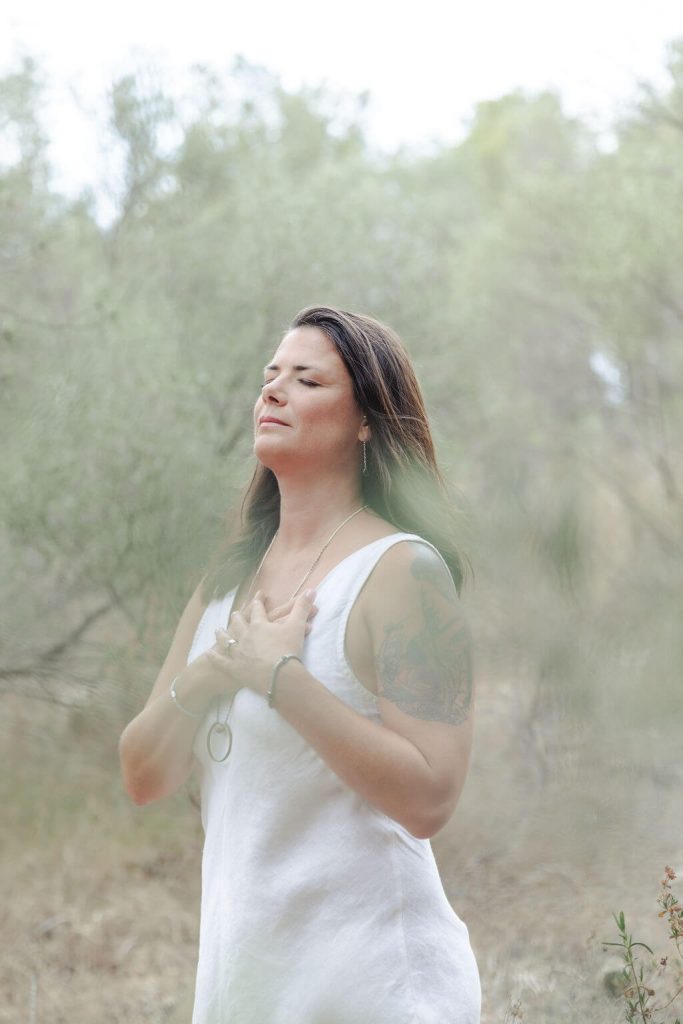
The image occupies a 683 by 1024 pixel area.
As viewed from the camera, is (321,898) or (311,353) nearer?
(321,898)

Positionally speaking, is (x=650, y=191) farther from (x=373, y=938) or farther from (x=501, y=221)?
(x=373, y=938)

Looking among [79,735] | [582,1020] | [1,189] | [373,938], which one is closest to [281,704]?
[373,938]

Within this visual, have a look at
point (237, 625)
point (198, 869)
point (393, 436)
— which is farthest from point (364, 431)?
point (198, 869)

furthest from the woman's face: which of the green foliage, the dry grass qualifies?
the dry grass

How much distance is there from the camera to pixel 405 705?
4.14 ft

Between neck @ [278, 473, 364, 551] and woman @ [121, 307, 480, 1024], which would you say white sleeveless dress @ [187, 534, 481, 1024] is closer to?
woman @ [121, 307, 480, 1024]

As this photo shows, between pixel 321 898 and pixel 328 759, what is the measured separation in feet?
0.50

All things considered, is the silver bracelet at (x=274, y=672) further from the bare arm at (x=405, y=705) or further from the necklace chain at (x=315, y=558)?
the necklace chain at (x=315, y=558)

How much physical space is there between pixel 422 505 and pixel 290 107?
715 centimetres

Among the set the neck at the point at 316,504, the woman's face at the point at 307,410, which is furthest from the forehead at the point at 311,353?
the neck at the point at 316,504

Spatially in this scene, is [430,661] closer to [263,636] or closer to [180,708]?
[263,636]

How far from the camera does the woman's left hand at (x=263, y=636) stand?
4.18 feet

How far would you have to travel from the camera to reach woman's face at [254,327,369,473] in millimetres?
1420

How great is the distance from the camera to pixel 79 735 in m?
4.79
